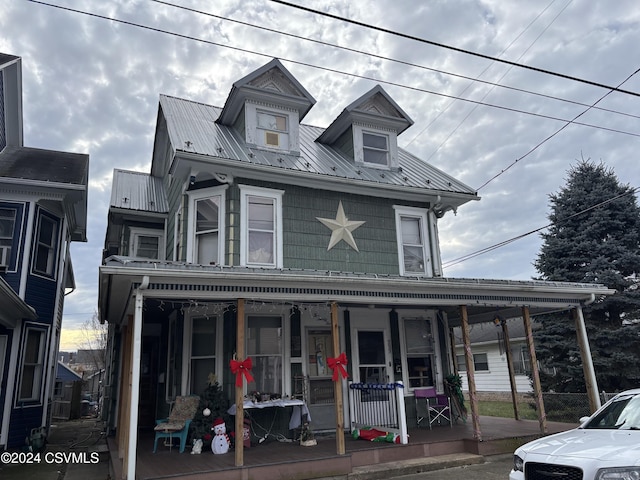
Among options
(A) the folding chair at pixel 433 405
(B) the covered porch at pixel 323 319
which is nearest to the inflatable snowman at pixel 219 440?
(B) the covered porch at pixel 323 319

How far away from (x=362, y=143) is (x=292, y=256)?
3.97 m

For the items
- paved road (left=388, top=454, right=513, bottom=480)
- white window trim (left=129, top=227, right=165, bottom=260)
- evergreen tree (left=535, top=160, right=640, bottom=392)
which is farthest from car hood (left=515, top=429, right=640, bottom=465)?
white window trim (left=129, top=227, right=165, bottom=260)

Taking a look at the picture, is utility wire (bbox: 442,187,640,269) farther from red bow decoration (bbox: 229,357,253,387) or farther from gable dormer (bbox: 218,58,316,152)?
red bow decoration (bbox: 229,357,253,387)

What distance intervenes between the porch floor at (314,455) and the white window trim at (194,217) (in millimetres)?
3669

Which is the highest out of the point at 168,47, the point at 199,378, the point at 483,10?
the point at 483,10

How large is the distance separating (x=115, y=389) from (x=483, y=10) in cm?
1231

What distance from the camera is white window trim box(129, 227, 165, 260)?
40.1 feet

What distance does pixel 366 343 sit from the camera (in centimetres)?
1027

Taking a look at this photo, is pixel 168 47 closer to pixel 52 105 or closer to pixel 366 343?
pixel 52 105

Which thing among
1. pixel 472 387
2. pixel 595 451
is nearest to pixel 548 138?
pixel 472 387

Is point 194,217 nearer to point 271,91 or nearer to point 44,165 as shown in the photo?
point 271,91

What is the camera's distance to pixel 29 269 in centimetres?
1077

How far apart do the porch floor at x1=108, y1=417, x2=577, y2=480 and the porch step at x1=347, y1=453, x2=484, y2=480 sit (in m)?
0.12

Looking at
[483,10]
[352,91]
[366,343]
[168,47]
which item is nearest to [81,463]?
[366,343]
